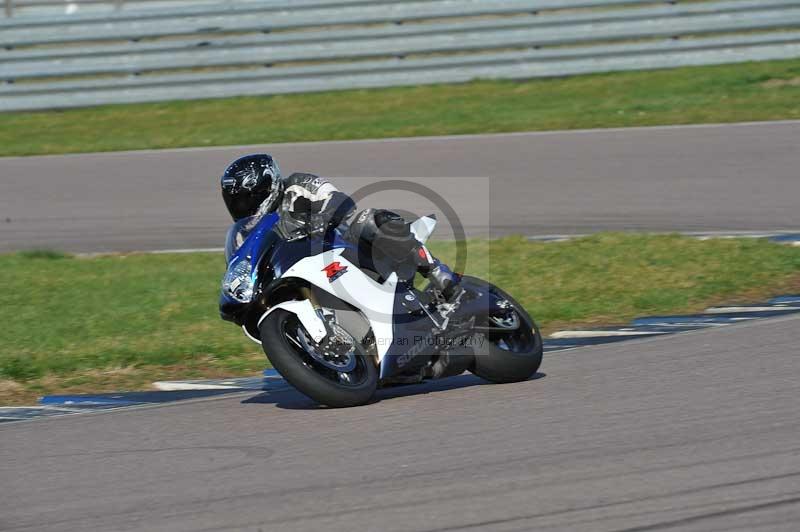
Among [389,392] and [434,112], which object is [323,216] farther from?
[434,112]

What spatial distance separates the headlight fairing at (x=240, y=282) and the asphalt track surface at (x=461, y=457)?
1.97ft

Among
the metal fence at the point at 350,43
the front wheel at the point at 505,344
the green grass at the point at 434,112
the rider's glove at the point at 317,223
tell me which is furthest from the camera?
the metal fence at the point at 350,43

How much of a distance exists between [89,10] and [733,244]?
36.8 ft

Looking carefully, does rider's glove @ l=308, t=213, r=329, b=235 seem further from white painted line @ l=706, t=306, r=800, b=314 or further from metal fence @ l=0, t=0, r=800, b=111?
metal fence @ l=0, t=0, r=800, b=111

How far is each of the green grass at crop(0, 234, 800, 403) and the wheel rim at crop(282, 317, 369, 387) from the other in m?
1.79

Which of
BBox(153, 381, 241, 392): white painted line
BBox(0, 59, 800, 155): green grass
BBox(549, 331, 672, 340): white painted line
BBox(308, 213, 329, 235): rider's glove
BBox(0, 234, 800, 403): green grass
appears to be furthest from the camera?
BBox(0, 59, 800, 155): green grass

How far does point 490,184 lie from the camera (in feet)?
39.3

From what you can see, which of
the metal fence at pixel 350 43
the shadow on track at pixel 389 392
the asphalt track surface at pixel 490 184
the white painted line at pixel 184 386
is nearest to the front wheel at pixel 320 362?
the shadow on track at pixel 389 392

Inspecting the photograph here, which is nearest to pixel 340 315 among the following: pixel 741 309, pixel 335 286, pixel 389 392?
pixel 335 286

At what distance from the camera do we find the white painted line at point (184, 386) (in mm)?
6745

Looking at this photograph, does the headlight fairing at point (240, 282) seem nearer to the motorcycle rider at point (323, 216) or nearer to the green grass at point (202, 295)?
the motorcycle rider at point (323, 216)

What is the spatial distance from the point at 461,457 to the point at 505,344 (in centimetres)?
152

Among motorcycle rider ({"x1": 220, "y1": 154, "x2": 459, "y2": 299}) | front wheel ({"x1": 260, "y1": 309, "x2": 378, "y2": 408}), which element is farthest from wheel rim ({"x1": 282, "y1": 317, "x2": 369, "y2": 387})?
motorcycle rider ({"x1": 220, "y1": 154, "x2": 459, "y2": 299})

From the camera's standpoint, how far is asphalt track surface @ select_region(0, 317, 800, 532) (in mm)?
4066
